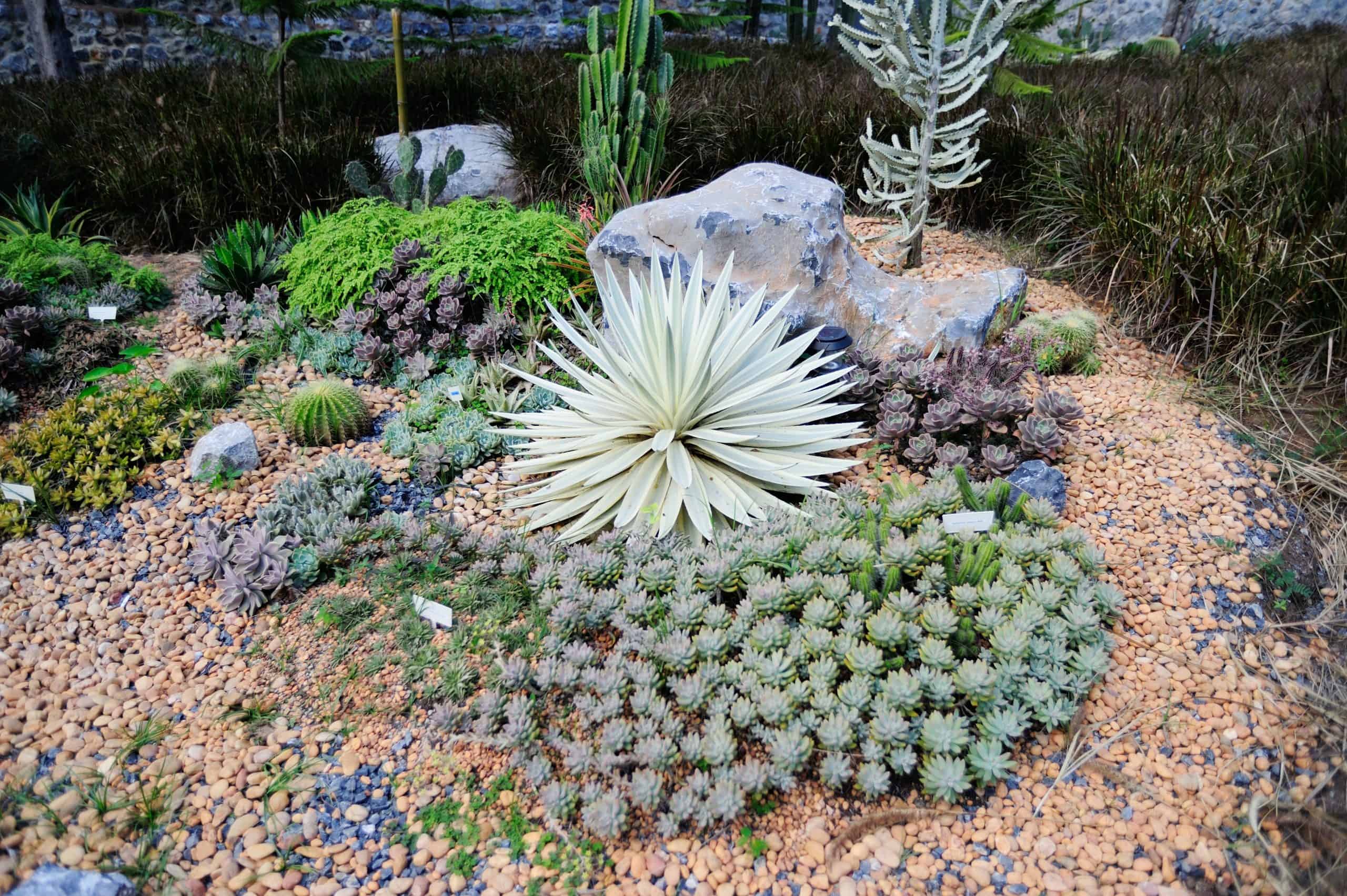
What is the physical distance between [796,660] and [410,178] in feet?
14.5

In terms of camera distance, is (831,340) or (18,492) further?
(831,340)

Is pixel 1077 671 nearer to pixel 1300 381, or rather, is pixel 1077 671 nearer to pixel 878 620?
pixel 878 620

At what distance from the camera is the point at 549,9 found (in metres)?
12.3

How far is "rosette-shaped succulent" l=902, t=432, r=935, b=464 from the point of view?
2994mm

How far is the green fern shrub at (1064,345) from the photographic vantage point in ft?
12.2

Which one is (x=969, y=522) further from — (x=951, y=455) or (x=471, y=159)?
(x=471, y=159)

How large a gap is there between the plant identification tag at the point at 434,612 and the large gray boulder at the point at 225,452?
4.12ft

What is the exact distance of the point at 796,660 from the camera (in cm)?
218

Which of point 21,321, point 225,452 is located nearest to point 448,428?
point 225,452

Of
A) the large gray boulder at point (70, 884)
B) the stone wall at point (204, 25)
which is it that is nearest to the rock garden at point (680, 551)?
the large gray boulder at point (70, 884)

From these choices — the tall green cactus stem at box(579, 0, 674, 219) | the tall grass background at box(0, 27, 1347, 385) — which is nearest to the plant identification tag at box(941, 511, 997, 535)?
the tall grass background at box(0, 27, 1347, 385)

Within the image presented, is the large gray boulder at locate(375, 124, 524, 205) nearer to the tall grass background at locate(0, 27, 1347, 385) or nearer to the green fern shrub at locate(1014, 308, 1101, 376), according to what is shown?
the tall grass background at locate(0, 27, 1347, 385)

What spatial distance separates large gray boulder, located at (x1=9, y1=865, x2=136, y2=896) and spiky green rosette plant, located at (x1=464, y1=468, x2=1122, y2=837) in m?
0.83

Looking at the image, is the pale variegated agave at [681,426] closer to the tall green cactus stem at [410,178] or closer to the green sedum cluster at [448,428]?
the green sedum cluster at [448,428]
